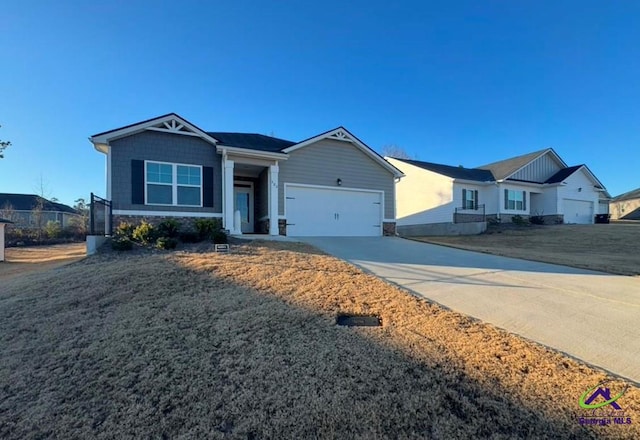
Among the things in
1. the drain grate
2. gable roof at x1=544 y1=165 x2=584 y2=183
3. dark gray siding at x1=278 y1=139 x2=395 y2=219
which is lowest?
the drain grate

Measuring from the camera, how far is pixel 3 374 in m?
3.20

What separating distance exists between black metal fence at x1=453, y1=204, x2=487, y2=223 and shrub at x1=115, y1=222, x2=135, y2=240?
1944cm

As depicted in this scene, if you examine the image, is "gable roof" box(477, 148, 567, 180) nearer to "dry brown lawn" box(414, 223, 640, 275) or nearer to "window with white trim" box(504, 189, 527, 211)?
"window with white trim" box(504, 189, 527, 211)

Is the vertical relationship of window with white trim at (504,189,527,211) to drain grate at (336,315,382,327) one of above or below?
above

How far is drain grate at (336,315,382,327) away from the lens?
13.4 feet

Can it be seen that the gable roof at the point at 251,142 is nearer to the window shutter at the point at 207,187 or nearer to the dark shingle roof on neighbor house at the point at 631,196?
the window shutter at the point at 207,187

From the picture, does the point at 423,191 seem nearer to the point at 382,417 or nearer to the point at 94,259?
the point at 94,259

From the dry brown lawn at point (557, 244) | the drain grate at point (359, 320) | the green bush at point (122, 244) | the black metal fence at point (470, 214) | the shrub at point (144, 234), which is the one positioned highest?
the black metal fence at point (470, 214)

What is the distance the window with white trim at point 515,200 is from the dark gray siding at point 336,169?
1270 cm

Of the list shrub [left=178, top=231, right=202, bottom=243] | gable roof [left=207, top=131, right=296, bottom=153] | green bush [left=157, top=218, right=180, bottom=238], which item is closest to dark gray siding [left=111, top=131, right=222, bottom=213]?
gable roof [left=207, top=131, right=296, bottom=153]

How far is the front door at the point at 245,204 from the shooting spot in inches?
612

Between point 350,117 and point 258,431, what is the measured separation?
2242 cm

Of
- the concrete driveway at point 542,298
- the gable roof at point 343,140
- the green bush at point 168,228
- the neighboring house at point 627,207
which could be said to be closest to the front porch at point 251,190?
the gable roof at point 343,140

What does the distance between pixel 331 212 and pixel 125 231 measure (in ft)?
26.7
